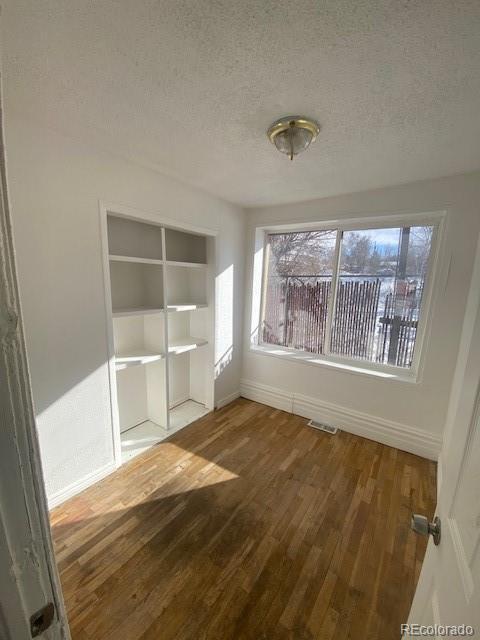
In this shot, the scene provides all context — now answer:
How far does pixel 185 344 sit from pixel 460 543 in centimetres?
238

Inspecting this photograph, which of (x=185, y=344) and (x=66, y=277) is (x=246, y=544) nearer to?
(x=185, y=344)

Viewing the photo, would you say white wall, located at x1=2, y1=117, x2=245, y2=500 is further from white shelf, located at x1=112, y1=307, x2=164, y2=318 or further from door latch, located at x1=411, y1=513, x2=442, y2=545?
door latch, located at x1=411, y1=513, x2=442, y2=545

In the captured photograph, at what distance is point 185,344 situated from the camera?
2.70 m

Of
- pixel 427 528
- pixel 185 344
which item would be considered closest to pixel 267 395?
pixel 185 344

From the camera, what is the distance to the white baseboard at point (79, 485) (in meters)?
1.71

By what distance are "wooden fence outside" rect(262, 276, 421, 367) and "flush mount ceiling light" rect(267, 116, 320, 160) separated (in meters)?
1.56

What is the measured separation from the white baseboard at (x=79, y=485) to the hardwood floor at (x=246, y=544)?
0.18 feet

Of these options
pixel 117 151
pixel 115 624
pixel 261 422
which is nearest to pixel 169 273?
pixel 117 151

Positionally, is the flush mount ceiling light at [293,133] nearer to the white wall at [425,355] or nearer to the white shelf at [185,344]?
the white wall at [425,355]

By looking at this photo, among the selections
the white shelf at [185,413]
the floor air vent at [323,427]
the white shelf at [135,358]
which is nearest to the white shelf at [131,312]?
the white shelf at [135,358]

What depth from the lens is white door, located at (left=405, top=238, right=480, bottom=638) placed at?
53cm

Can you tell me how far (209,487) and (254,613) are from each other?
778mm

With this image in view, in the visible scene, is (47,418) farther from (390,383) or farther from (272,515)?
(390,383)

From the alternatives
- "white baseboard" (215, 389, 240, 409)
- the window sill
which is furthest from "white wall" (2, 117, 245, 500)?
the window sill
